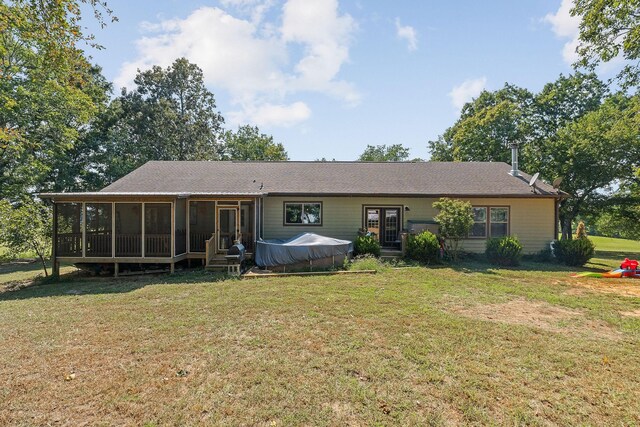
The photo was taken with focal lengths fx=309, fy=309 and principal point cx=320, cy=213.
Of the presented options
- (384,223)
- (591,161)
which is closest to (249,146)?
(384,223)

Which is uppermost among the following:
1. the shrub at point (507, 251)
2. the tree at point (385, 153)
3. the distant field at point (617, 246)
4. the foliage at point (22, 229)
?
the tree at point (385, 153)

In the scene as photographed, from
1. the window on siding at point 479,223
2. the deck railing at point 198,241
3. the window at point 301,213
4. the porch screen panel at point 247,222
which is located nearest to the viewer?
the deck railing at point 198,241

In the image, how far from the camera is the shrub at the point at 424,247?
1095 centimetres

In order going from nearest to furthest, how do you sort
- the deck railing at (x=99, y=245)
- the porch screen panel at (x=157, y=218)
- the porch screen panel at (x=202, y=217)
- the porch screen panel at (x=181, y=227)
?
the deck railing at (x=99, y=245), the porch screen panel at (x=181, y=227), the porch screen panel at (x=157, y=218), the porch screen panel at (x=202, y=217)

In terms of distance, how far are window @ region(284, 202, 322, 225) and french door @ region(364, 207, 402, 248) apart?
2162 mm

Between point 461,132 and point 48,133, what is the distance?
28.7m

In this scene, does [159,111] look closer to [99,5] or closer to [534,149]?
[99,5]

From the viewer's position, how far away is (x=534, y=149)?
22.7m

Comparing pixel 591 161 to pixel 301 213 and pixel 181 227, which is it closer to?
pixel 301 213

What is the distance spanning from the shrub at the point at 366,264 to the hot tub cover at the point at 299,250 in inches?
19.3

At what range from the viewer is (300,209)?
13.1m

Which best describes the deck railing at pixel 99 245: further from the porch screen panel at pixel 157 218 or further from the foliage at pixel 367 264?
the foliage at pixel 367 264

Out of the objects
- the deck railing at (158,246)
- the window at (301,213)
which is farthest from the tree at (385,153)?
the deck railing at (158,246)

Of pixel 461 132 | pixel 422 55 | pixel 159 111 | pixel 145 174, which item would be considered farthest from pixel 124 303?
pixel 461 132
